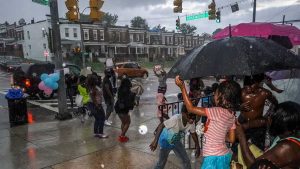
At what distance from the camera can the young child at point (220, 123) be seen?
2957mm

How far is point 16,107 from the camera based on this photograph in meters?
9.15

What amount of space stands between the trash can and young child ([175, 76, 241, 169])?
7630 millimetres

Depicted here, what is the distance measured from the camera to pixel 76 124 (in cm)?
912

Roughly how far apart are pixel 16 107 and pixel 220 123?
312 inches

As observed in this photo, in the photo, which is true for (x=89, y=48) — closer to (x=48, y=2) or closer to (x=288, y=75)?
(x=48, y=2)

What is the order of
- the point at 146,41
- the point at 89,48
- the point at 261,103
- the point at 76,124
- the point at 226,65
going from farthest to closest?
the point at 146,41 < the point at 89,48 < the point at 76,124 < the point at 261,103 < the point at 226,65

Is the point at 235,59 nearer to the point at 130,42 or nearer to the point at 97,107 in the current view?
the point at 97,107

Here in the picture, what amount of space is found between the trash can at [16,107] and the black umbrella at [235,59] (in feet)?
22.9

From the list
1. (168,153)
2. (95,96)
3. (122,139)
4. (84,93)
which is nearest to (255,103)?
(168,153)

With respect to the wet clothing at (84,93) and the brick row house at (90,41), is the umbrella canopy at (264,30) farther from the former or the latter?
the brick row house at (90,41)

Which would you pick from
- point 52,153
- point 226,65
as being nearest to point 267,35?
point 226,65

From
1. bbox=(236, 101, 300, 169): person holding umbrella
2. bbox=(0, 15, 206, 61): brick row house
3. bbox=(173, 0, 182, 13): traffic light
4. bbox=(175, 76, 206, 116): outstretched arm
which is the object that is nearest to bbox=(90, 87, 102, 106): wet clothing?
bbox=(175, 76, 206, 116): outstretched arm

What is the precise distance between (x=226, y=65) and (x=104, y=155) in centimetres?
389

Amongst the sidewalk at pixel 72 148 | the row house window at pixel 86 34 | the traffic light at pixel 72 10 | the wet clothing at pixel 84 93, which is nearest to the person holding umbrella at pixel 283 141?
the sidewalk at pixel 72 148
